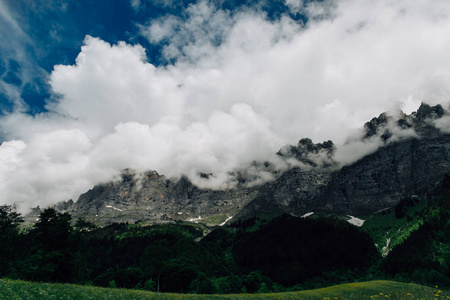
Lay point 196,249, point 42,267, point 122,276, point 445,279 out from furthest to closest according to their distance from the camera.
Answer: point 196,249 < point 122,276 < point 445,279 < point 42,267

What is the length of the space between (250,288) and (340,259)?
75836 millimetres

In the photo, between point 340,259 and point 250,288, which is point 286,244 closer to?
point 340,259

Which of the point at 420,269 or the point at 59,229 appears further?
the point at 420,269

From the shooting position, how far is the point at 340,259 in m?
167

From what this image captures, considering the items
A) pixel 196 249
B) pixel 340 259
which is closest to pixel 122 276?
pixel 196 249

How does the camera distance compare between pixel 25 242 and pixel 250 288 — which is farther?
pixel 250 288

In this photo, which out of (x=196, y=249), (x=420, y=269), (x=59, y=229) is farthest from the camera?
(x=196, y=249)

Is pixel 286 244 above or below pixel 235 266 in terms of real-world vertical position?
above

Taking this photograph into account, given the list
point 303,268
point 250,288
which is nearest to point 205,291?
point 250,288

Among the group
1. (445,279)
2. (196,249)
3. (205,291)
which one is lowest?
A: (445,279)

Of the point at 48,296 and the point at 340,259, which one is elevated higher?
the point at 48,296

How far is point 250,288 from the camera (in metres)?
123

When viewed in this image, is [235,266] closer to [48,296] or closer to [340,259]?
[340,259]

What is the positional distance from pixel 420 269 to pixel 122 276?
147 metres
